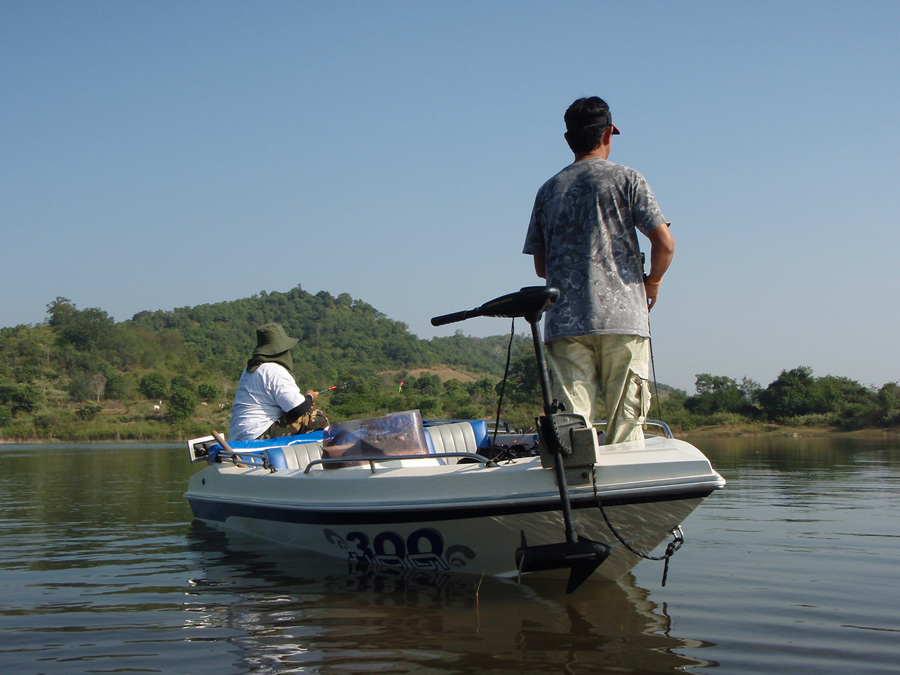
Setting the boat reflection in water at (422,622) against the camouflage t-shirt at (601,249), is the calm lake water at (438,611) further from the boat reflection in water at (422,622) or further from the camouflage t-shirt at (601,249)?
the camouflage t-shirt at (601,249)

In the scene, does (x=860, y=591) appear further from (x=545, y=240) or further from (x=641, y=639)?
(x=545, y=240)

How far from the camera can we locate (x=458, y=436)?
19.9 ft

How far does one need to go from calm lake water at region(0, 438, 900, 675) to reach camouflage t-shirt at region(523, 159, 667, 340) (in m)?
1.40

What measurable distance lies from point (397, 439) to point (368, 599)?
3.19ft

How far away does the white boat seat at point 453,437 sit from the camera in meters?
5.89

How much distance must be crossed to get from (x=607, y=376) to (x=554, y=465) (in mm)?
486

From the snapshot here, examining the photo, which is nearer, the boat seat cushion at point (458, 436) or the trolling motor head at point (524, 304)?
the trolling motor head at point (524, 304)

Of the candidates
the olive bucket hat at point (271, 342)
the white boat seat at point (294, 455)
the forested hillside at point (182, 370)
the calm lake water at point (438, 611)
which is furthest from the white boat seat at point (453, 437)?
the forested hillside at point (182, 370)

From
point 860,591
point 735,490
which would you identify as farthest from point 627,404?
point 735,490

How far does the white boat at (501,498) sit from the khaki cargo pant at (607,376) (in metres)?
0.15

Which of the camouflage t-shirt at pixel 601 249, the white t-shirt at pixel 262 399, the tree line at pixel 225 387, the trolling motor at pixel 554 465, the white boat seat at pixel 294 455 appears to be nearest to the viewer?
the trolling motor at pixel 554 465

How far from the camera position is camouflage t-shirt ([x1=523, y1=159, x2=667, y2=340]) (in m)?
3.49

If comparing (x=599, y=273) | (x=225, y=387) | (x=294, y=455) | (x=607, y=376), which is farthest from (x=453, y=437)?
(x=225, y=387)

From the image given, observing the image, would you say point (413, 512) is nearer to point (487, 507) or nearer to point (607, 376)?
point (487, 507)
